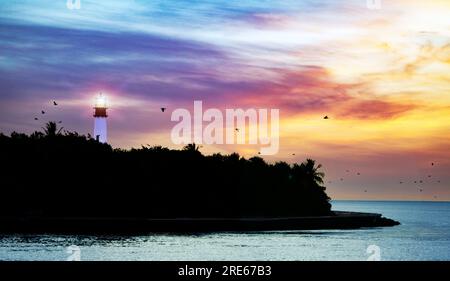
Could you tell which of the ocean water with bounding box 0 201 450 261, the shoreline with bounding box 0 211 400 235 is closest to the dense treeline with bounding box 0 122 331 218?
the shoreline with bounding box 0 211 400 235

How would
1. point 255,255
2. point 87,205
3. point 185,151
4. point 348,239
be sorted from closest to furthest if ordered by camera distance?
point 255,255
point 348,239
point 87,205
point 185,151

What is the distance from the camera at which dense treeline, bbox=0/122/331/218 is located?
90.0 metres

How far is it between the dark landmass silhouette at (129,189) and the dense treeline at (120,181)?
0.12 meters

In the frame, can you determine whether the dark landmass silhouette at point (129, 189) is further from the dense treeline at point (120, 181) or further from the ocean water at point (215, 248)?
the ocean water at point (215, 248)

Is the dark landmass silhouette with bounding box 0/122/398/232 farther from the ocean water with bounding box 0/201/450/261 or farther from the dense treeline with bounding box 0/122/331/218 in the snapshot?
the ocean water with bounding box 0/201/450/261

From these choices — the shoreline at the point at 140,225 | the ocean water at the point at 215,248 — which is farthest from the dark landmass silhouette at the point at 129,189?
the ocean water at the point at 215,248

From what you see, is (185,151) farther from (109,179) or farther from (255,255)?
(255,255)

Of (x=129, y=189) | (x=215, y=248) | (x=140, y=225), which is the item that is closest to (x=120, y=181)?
(x=129, y=189)

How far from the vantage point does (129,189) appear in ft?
305

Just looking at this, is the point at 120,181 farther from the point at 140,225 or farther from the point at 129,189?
the point at 140,225

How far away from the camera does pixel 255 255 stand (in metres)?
54.5
